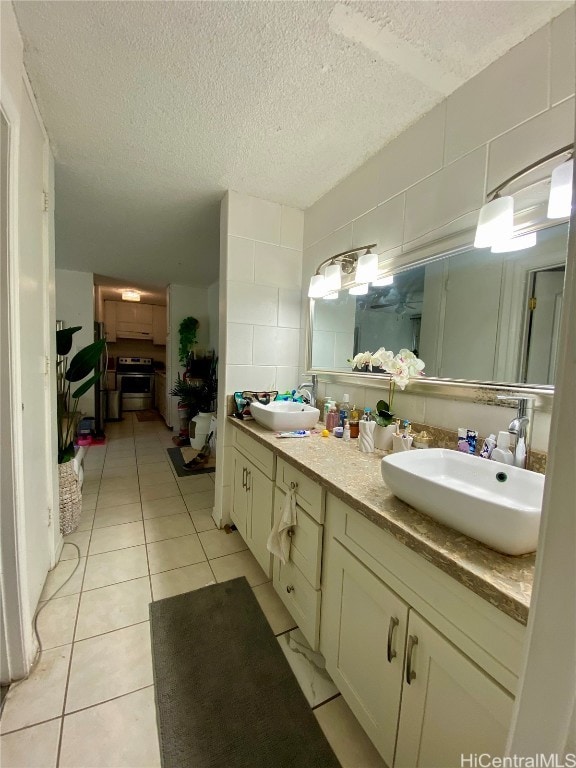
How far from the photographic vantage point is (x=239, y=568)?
1711 millimetres

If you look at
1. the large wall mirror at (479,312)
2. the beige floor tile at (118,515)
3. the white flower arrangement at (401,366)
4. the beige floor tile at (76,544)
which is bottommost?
the beige floor tile at (118,515)

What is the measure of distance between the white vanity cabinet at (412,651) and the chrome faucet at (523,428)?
1.70 ft

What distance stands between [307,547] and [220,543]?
1049 millimetres

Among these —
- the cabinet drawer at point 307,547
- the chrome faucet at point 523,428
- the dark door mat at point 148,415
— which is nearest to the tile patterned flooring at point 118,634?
the cabinet drawer at point 307,547

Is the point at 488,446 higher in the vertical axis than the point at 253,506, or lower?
higher

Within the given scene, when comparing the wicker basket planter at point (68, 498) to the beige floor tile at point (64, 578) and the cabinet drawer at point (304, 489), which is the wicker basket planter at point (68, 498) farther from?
the cabinet drawer at point (304, 489)

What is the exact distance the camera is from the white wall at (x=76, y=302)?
389cm

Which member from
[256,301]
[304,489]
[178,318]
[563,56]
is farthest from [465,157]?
[178,318]

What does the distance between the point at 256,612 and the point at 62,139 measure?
2615 mm

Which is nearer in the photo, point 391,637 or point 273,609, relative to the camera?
point 391,637

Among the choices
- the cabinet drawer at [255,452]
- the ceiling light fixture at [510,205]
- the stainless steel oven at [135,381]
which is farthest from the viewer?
the stainless steel oven at [135,381]

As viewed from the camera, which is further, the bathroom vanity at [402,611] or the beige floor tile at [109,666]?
the beige floor tile at [109,666]

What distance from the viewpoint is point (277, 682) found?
1108mm

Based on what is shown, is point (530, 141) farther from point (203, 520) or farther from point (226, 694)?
point (203, 520)
